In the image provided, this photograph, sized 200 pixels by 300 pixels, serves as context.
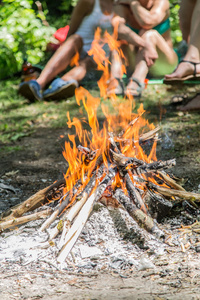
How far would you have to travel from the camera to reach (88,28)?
6.75 meters

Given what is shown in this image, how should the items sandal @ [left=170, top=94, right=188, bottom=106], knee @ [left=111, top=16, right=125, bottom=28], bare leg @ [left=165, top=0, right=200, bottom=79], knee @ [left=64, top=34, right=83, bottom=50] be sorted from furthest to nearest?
knee @ [left=64, top=34, right=83, bottom=50], knee @ [left=111, top=16, right=125, bottom=28], sandal @ [left=170, top=94, right=188, bottom=106], bare leg @ [left=165, top=0, right=200, bottom=79]

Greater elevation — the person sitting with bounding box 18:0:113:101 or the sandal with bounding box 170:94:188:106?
the person sitting with bounding box 18:0:113:101

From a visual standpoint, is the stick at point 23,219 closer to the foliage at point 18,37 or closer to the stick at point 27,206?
the stick at point 27,206

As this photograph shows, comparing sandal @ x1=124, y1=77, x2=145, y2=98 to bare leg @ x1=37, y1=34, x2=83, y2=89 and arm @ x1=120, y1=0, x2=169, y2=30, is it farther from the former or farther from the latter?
bare leg @ x1=37, y1=34, x2=83, y2=89

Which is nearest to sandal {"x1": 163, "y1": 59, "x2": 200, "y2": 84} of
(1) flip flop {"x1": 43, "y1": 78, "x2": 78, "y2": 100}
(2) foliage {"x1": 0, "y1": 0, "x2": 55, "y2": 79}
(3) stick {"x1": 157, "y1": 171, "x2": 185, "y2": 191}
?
Result: (1) flip flop {"x1": 43, "y1": 78, "x2": 78, "y2": 100}

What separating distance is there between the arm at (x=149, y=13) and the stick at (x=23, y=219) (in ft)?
13.3

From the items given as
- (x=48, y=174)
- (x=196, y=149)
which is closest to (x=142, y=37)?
(x=196, y=149)

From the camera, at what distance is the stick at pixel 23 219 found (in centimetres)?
261

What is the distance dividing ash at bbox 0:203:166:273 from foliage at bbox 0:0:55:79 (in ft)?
19.5

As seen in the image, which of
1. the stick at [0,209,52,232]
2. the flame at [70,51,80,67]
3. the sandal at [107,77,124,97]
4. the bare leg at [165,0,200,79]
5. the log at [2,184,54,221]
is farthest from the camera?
the flame at [70,51,80,67]

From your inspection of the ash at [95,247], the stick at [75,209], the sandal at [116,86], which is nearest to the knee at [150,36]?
the sandal at [116,86]

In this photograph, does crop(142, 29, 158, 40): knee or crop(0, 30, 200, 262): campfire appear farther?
crop(142, 29, 158, 40): knee

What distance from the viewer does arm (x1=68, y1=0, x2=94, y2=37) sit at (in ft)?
21.9

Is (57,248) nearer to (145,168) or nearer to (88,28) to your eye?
(145,168)
